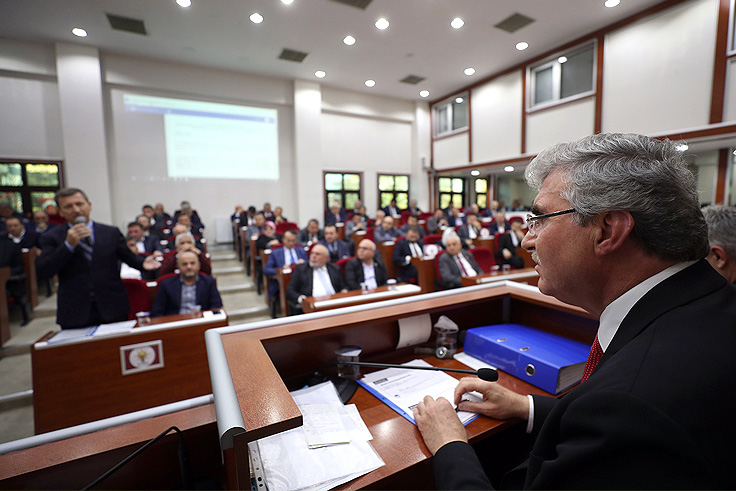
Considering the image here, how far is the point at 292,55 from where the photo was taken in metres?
7.54

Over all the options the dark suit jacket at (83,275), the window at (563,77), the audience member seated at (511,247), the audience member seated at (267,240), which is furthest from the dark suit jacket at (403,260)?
the window at (563,77)

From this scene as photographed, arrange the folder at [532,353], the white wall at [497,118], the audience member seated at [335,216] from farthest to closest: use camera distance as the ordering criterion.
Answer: the white wall at [497,118], the audience member seated at [335,216], the folder at [532,353]

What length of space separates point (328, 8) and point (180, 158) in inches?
197

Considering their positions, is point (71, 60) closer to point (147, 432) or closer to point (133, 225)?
point (133, 225)

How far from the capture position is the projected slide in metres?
8.06

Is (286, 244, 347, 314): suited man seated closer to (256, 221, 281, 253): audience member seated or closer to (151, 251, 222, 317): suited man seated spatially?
(151, 251, 222, 317): suited man seated

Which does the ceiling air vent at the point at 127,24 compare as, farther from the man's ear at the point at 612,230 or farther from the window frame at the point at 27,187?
the man's ear at the point at 612,230

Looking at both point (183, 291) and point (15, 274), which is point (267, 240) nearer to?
point (183, 291)

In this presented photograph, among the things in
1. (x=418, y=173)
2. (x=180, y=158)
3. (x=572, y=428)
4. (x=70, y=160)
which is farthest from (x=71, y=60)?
(x=572, y=428)

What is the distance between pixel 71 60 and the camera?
6.74 m

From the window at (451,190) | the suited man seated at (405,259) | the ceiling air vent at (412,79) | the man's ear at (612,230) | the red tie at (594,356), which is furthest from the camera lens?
the window at (451,190)

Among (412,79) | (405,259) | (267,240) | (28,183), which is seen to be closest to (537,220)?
(405,259)

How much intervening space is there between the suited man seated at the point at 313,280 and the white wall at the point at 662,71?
260 inches

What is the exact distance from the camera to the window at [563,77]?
723cm
